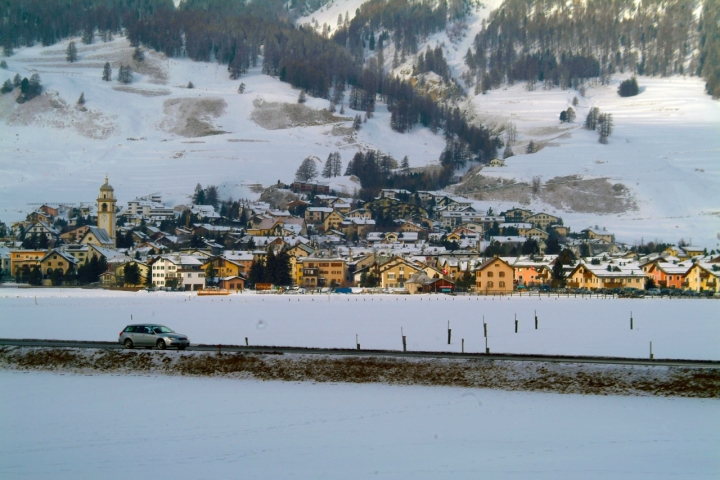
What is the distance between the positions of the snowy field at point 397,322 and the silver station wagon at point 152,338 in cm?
527

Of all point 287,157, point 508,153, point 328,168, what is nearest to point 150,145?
point 287,157

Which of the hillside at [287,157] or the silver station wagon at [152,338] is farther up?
the hillside at [287,157]

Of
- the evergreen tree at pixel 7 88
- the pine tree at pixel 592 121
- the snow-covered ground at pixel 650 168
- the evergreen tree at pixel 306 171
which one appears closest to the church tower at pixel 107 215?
the evergreen tree at pixel 306 171

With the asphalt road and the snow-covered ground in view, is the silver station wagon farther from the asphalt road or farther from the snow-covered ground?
the snow-covered ground

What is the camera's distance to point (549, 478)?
47.8 feet

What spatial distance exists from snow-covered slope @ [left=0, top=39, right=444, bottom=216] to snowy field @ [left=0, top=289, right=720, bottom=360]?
76817mm

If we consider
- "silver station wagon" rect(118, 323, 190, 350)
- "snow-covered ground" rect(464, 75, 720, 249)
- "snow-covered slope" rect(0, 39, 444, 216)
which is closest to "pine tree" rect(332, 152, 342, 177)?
"snow-covered slope" rect(0, 39, 444, 216)

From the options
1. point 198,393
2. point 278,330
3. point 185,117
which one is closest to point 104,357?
point 198,393

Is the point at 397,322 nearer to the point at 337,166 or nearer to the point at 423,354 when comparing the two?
the point at 423,354

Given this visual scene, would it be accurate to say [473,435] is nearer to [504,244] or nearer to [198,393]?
[198,393]

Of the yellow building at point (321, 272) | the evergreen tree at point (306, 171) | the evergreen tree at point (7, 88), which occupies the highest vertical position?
the evergreen tree at point (7, 88)

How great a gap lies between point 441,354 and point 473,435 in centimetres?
897

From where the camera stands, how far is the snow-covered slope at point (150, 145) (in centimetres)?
15125

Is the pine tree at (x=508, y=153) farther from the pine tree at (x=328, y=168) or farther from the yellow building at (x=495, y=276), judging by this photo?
the yellow building at (x=495, y=276)
